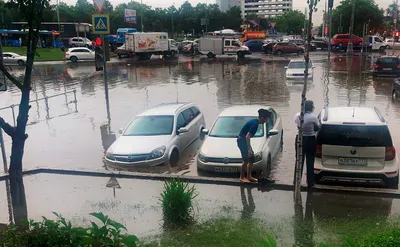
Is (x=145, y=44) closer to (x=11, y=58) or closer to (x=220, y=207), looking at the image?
(x=11, y=58)

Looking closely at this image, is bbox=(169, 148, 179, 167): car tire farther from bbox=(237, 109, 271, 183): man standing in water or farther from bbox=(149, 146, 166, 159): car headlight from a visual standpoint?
bbox=(237, 109, 271, 183): man standing in water

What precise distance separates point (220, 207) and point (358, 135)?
2897 mm

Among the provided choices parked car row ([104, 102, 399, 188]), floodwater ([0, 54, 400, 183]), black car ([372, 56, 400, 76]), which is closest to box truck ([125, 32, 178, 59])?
floodwater ([0, 54, 400, 183])

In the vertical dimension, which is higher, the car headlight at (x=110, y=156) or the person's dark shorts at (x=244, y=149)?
the person's dark shorts at (x=244, y=149)

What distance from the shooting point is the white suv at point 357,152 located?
Result: 7684mm

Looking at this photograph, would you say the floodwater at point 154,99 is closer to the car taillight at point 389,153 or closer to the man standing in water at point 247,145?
the man standing in water at point 247,145

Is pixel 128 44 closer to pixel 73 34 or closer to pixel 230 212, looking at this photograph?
pixel 73 34

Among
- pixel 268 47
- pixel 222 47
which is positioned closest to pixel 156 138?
pixel 222 47

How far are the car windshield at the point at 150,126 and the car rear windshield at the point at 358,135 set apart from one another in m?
4.60

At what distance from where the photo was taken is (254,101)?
62.2 ft

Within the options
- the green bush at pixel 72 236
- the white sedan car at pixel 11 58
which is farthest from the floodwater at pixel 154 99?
the white sedan car at pixel 11 58

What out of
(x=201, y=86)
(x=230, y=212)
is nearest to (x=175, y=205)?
(x=230, y=212)

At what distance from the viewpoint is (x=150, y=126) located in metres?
11.3

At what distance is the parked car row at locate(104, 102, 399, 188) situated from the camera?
7.73 m
